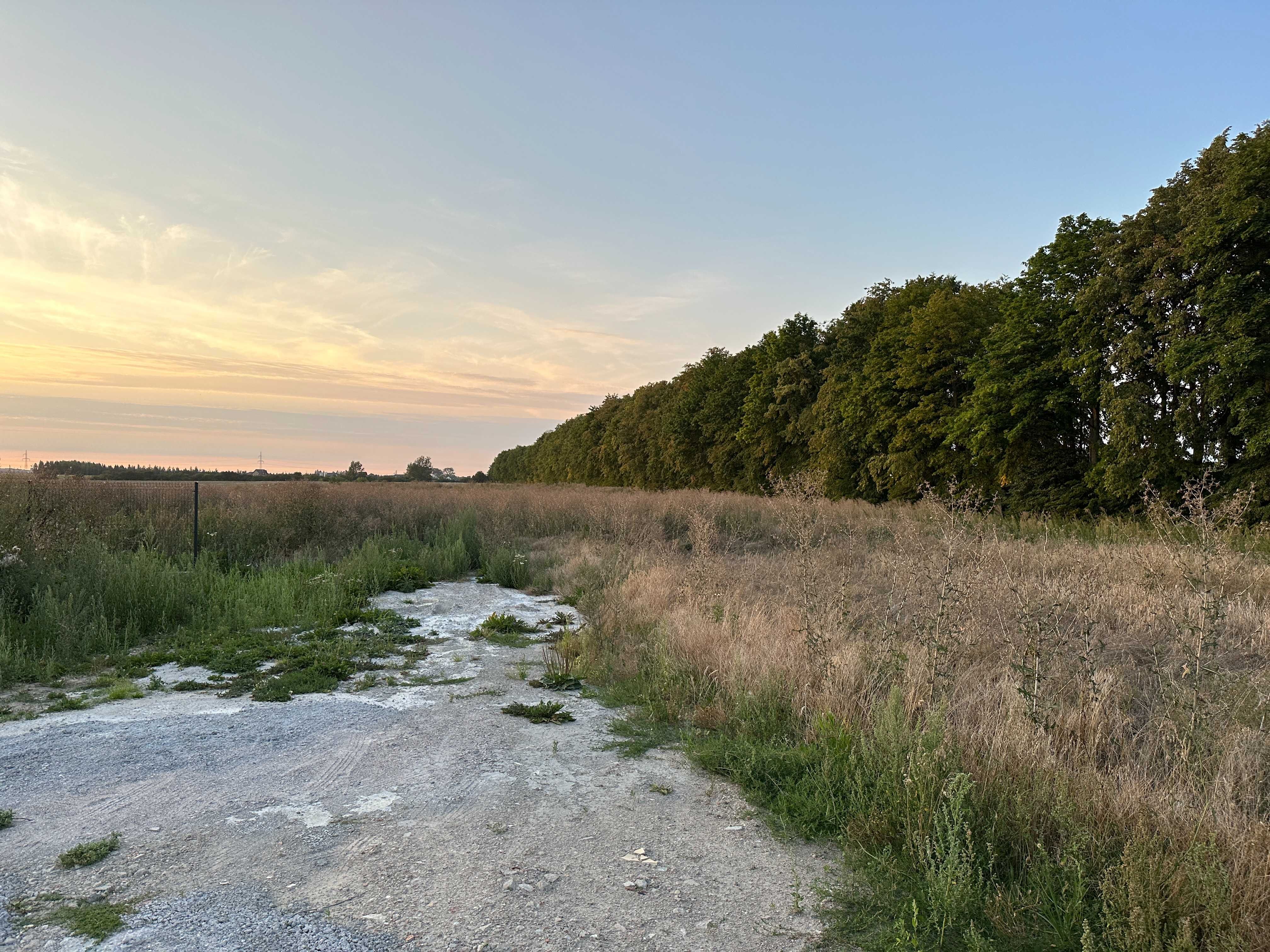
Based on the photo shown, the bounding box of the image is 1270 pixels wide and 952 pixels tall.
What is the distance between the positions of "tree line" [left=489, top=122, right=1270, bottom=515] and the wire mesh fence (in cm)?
1657

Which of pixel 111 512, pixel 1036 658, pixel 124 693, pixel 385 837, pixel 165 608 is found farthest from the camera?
pixel 111 512

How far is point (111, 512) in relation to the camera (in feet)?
44.8

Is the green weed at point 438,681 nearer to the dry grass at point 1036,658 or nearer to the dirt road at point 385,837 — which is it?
the dirt road at point 385,837

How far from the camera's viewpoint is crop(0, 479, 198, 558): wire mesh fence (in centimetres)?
1104

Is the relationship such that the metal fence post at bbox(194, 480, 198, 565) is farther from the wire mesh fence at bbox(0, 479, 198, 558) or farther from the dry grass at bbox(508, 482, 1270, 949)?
the dry grass at bbox(508, 482, 1270, 949)

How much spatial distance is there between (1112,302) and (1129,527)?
22.0ft

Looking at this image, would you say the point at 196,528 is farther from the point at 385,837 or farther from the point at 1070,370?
the point at 1070,370

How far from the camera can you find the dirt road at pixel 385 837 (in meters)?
2.96

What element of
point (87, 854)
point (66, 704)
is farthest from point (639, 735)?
point (66, 704)

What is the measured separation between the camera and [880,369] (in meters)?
27.0

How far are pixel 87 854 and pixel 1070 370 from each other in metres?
22.2

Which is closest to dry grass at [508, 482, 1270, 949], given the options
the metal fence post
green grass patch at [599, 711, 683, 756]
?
green grass patch at [599, 711, 683, 756]

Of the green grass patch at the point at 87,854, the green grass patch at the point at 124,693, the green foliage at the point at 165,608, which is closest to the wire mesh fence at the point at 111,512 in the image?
the green foliage at the point at 165,608

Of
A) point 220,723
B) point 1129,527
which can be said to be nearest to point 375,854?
point 220,723
